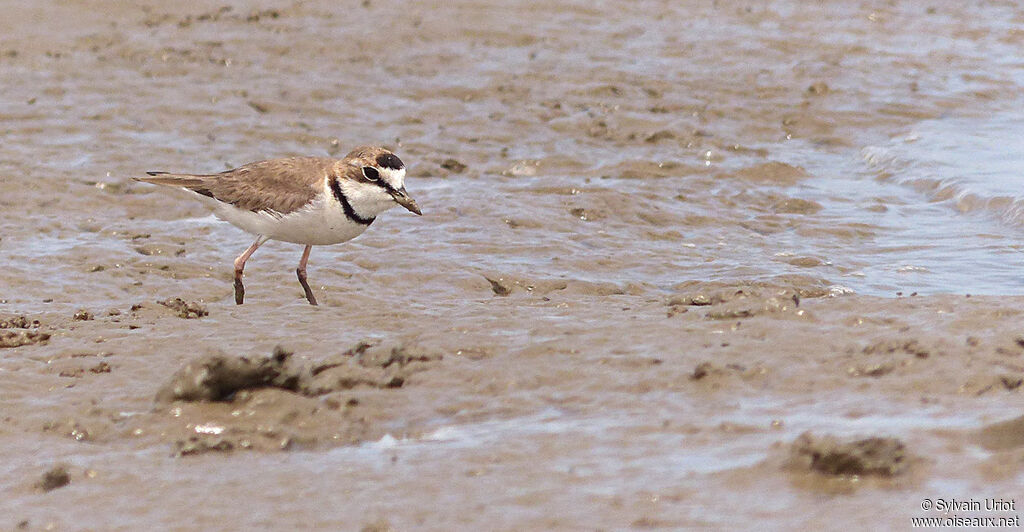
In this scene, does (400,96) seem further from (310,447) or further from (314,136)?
(310,447)

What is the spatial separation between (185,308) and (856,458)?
4986 mm

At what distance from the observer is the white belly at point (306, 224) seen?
342 inches

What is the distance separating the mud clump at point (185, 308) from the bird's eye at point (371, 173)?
4.59 feet

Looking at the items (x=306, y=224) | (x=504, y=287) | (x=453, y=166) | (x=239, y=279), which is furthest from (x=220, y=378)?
(x=453, y=166)

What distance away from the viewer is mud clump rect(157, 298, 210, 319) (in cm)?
858

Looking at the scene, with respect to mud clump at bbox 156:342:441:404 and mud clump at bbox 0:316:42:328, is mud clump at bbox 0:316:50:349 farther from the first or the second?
mud clump at bbox 156:342:441:404

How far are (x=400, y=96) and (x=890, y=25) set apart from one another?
7357 mm

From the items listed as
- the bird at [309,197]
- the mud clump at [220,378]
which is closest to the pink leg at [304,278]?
the bird at [309,197]

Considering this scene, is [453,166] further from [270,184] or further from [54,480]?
[54,480]

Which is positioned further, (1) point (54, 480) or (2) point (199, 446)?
(2) point (199, 446)

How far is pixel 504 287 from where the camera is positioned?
376 inches

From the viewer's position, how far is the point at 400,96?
14.7 metres

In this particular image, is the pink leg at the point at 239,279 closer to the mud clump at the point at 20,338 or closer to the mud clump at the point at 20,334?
the mud clump at the point at 20,334

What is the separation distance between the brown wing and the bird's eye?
322mm
